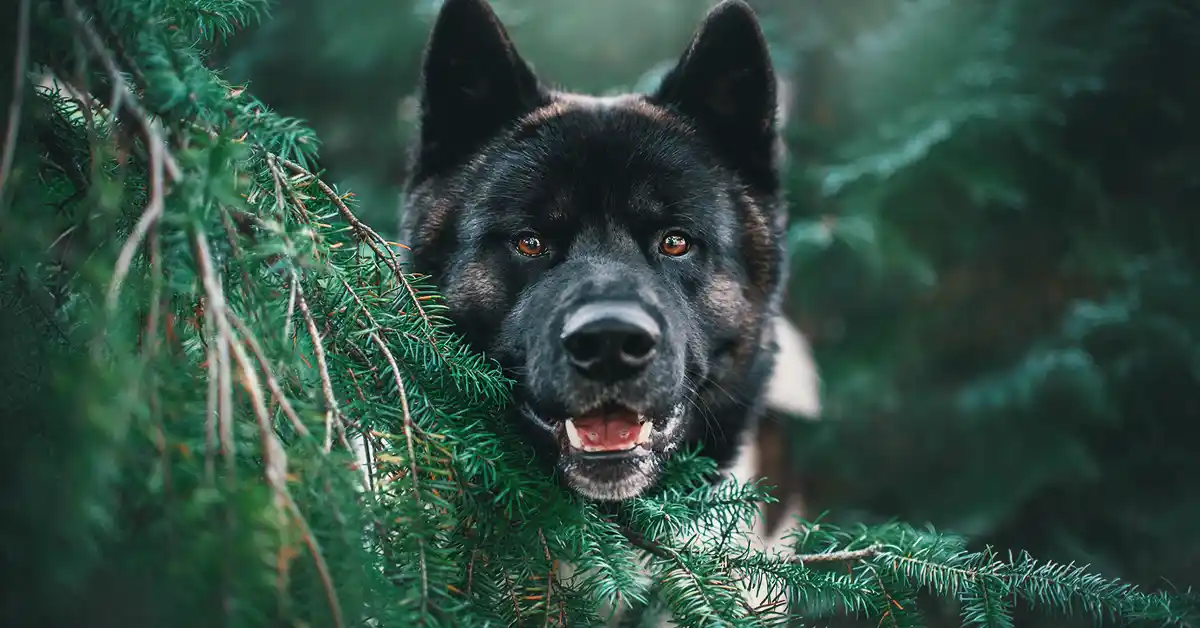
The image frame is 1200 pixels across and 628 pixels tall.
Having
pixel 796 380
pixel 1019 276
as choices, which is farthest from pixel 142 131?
pixel 796 380

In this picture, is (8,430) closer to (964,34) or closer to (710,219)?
(710,219)

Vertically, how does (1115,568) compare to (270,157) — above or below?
below

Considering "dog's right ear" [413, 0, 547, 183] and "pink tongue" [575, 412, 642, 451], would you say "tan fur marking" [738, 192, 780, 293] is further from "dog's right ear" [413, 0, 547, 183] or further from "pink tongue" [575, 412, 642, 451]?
"pink tongue" [575, 412, 642, 451]

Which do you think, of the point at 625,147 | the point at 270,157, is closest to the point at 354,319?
the point at 270,157

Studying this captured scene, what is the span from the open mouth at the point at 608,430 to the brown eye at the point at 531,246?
22.4 inches

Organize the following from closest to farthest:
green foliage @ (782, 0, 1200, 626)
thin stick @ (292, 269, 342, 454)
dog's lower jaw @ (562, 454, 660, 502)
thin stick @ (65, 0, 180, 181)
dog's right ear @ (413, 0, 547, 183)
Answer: thin stick @ (65, 0, 180, 181) → thin stick @ (292, 269, 342, 454) → dog's lower jaw @ (562, 454, 660, 502) → dog's right ear @ (413, 0, 547, 183) → green foliage @ (782, 0, 1200, 626)

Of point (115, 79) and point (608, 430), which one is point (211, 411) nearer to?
point (115, 79)

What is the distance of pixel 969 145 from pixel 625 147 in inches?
80.3

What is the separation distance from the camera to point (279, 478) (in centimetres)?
104

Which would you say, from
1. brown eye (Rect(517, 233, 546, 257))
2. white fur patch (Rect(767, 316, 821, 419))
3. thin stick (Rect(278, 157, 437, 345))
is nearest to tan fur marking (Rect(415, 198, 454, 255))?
brown eye (Rect(517, 233, 546, 257))

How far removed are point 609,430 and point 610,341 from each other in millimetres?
302

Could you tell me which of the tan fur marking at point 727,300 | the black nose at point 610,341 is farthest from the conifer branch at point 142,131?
the tan fur marking at point 727,300

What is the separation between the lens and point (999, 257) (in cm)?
427

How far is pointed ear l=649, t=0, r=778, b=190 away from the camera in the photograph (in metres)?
2.61
